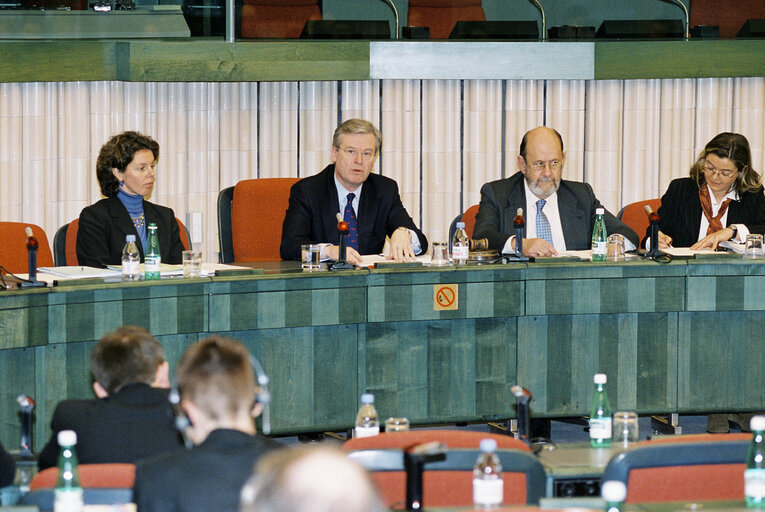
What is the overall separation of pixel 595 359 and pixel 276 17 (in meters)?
2.70

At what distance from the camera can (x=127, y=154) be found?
504 centimetres

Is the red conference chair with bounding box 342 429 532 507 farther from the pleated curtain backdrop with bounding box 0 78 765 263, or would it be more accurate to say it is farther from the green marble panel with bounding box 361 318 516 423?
the pleated curtain backdrop with bounding box 0 78 765 263

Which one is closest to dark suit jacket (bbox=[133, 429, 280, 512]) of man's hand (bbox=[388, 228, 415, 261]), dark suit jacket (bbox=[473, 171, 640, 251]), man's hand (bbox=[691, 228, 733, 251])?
man's hand (bbox=[388, 228, 415, 261])

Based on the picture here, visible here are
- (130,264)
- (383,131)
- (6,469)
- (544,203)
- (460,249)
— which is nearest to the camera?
(6,469)

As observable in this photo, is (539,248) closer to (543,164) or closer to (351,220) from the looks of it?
(543,164)

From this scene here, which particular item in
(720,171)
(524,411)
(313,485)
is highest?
(720,171)

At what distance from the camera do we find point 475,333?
4.81m

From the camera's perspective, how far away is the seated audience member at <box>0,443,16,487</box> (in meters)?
2.64

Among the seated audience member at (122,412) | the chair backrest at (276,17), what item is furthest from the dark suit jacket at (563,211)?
the seated audience member at (122,412)

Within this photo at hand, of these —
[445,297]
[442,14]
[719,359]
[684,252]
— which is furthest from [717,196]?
[442,14]

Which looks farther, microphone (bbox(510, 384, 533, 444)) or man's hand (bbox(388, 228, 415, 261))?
man's hand (bbox(388, 228, 415, 261))

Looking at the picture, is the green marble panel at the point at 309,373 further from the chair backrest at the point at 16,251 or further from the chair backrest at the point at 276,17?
the chair backrest at the point at 276,17

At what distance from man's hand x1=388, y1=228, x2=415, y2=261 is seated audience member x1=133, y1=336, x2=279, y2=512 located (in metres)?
2.61

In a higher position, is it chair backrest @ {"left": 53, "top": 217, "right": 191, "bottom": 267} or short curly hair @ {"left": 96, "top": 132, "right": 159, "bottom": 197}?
short curly hair @ {"left": 96, "top": 132, "right": 159, "bottom": 197}
